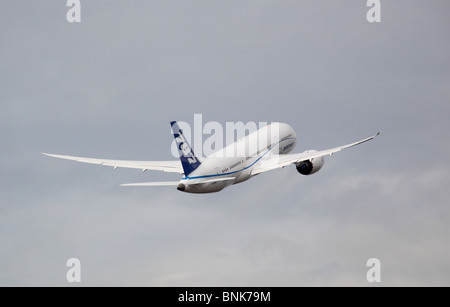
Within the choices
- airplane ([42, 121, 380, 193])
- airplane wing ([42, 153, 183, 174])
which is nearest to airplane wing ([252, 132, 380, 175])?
airplane ([42, 121, 380, 193])

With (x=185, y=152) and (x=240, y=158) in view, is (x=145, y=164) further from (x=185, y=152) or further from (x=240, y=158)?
(x=185, y=152)

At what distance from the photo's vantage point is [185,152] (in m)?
66.6

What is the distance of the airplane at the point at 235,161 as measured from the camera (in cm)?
6694

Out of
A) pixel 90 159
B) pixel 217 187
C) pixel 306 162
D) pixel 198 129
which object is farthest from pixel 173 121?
pixel 306 162

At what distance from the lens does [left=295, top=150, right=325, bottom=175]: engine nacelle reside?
267 ft

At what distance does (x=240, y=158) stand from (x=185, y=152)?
9.21 meters

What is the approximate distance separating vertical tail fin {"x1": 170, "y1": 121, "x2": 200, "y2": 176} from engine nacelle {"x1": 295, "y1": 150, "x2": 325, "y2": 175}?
1711 centimetres

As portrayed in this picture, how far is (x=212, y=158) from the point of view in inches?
2788

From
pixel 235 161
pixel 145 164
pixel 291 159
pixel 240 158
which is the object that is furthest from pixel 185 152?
pixel 291 159

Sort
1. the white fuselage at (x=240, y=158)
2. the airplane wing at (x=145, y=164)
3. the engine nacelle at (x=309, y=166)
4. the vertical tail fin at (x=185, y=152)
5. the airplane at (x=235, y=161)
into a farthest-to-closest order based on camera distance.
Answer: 1. the engine nacelle at (x=309, y=166)
2. the airplane wing at (x=145, y=164)
3. the white fuselage at (x=240, y=158)
4. the airplane at (x=235, y=161)
5. the vertical tail fin at (x=185, y=152)

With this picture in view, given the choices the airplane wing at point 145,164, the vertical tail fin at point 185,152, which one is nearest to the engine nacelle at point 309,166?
the airplane wing at point 145,164

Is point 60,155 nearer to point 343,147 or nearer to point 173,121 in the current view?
point 173,121

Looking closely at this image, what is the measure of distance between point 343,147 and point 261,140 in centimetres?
923

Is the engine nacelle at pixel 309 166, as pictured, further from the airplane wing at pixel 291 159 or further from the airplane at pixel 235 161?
the airplane wing at pixel 291 159
